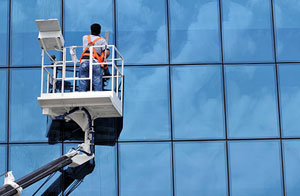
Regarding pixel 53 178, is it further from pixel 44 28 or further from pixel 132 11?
pixel 132 11

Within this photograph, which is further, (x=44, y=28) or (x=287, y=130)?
(x=287, y=130)

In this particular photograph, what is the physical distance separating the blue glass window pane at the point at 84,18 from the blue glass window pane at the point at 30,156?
2730 millimetres

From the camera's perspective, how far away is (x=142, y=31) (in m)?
12.7

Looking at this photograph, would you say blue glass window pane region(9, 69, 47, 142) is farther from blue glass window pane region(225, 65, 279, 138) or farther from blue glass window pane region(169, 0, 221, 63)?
blue glass window pane region(225, 65, 279, 138)

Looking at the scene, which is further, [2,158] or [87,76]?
[2,158]

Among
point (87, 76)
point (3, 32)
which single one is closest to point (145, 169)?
point (87, 76)

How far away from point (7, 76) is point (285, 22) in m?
7.14

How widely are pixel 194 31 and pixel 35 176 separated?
216 inches

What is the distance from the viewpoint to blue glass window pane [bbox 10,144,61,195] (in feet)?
38.7

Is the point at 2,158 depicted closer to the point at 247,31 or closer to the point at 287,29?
the point at 247,31

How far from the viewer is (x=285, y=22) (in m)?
12.7

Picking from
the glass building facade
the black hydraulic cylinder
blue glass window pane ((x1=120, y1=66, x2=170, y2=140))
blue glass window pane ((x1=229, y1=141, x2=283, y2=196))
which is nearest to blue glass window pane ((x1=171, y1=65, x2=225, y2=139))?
the glass building facade

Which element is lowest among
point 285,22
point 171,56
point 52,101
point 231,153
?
point 231,153

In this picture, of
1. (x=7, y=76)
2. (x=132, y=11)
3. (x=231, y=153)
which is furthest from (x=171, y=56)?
(x=7, y=76)
